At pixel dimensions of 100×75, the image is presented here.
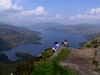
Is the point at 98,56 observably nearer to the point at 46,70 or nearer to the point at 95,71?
the point at 95,71

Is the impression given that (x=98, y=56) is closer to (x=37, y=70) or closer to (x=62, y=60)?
(x=62, y=60)

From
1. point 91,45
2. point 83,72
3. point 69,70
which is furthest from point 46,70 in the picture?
point 91,45

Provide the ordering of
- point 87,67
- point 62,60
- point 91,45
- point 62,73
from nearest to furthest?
1. point 62,73
2. point 87,67
3. point 62,60
4. point 91,45

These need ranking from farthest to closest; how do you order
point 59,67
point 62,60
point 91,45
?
1. point 91,45
2. point 62,60
3. point 59,67

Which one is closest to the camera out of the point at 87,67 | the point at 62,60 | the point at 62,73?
the point at 62,73

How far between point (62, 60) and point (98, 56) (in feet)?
24.7

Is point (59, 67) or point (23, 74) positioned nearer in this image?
point (59, 67)

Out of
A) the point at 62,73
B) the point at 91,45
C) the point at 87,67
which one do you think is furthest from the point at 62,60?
the point at 91,45

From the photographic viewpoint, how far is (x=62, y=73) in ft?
69.7

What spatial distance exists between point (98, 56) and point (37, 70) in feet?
43.5

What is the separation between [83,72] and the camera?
22.3m

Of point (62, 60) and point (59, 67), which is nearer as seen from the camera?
point (59, 67)

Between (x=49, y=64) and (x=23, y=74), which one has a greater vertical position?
(x=49, y=64)

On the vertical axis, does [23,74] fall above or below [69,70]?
below
